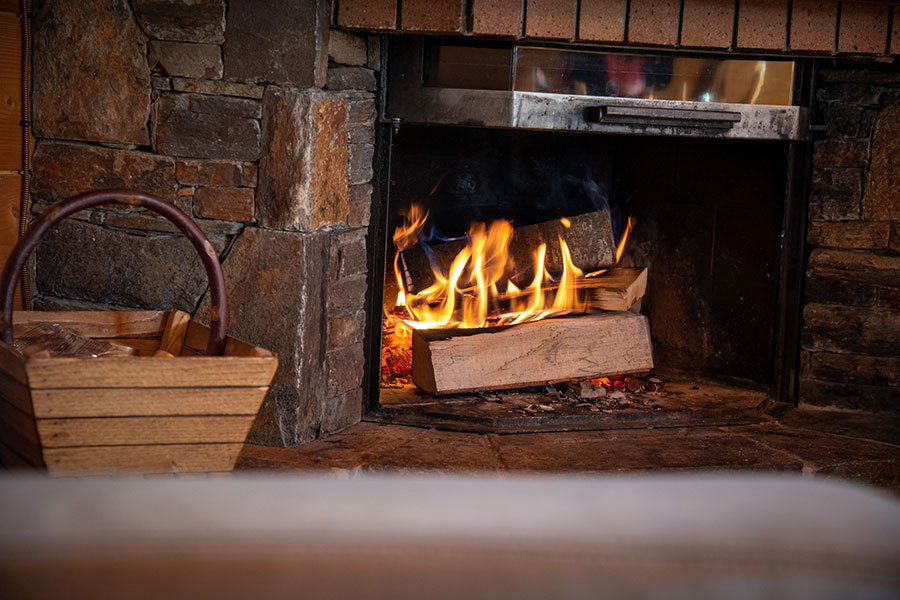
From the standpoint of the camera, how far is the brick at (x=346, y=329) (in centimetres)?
261

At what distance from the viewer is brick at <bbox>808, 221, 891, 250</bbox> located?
2.94m

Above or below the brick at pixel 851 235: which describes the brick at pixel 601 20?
above

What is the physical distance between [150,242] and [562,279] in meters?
1.38

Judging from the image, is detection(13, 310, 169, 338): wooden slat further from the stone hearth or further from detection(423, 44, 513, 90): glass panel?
detection(423, 44, 513, 90): glass panel

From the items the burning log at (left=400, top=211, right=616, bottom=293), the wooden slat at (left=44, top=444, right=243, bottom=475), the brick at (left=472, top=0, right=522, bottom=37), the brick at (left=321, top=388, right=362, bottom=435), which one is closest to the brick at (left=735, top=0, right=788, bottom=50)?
the brick at (left=472, top=0, right=522, bottom=37)

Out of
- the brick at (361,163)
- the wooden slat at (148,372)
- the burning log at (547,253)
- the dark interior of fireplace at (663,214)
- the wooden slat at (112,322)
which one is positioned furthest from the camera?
the burning log at (547,253)

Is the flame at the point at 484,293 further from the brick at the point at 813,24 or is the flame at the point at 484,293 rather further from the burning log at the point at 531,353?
the brick at the point at 813,24

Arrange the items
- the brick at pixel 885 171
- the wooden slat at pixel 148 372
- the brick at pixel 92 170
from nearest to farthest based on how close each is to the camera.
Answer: the wooden slat at pixel 148 372, the brick at pixel 92 170, the brick at pixel 885 171

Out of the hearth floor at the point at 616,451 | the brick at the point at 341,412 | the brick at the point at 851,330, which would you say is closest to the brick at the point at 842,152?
the brick at the point at 851,330

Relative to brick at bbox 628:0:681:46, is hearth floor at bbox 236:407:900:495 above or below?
below

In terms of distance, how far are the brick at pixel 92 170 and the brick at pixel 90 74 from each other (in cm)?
4

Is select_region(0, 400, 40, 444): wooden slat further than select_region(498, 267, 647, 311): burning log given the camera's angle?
No

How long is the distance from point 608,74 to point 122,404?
1759mm

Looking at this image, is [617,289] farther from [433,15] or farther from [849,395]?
[433,15]
